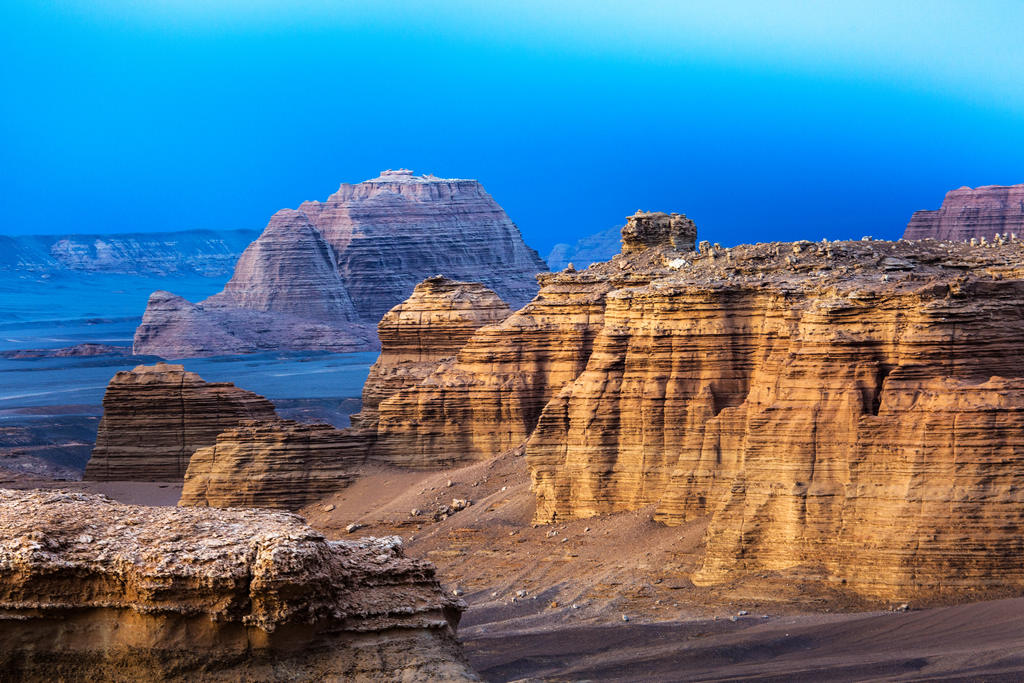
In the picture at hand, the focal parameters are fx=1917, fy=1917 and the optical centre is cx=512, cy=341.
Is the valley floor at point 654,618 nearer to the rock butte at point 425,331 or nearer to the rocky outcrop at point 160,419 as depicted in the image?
the rock butte at point 425,331

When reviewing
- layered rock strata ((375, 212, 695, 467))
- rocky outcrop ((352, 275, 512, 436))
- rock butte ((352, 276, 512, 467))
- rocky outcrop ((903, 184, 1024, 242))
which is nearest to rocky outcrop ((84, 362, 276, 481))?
rock butte ((352, 276, 512, 467))

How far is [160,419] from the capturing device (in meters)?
71.6

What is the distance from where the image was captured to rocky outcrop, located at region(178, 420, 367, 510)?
56.4 meters

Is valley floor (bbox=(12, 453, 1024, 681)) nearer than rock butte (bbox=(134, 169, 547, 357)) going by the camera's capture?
Yes

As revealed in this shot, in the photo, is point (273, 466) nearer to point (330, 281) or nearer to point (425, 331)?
point (425, 331)

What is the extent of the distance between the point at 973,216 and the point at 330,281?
8968 cm

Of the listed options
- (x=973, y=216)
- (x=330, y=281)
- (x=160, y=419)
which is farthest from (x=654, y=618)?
(x=330, y=281)

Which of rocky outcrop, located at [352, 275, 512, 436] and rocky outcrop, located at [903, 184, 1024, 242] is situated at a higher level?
rocky outcrop, located at [903, 184, 1024, 242]

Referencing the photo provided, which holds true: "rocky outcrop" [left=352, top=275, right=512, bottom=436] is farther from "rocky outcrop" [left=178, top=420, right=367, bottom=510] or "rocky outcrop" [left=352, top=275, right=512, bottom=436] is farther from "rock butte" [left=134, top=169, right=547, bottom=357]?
"rock butte" [left=134, top=169, right=547, bottom=357]

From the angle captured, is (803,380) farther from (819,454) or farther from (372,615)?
(372,615)

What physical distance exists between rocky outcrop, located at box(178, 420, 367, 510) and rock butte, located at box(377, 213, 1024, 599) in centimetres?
1338

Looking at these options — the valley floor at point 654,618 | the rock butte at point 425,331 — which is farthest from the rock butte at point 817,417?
the rock butte at point 425,331

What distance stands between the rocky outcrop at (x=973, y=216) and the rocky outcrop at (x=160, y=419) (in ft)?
179

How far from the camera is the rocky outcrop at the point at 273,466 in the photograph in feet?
185
